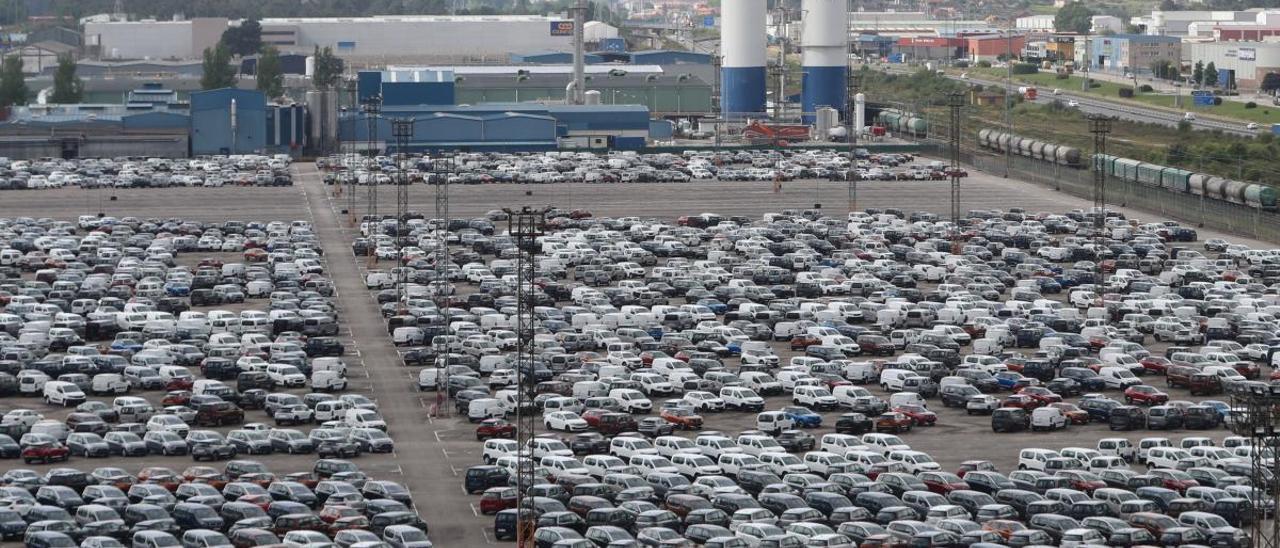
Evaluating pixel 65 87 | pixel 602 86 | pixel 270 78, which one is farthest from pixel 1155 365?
pixel 270 78

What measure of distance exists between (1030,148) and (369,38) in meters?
53.2

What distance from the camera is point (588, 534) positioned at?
78.2 ft

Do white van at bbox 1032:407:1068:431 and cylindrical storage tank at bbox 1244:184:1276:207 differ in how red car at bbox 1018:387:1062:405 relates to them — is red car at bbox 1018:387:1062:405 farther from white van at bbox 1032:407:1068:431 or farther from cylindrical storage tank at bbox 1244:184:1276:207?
cylindrical storage tank at bbox 1244:184:1276:207

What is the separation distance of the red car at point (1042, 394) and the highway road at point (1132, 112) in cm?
4840

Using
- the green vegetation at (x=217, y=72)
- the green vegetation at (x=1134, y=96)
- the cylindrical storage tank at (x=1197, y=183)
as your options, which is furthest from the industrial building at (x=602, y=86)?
the cylindrical storage tank at (x=1197, y=183)

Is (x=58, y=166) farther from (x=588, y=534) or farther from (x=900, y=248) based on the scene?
(x=588, y=534)

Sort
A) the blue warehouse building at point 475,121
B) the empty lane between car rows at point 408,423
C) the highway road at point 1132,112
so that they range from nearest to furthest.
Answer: the empty lane between car rows at point 408,423
the blue warehouse building at point 475,121
the highway road at point 1132,112

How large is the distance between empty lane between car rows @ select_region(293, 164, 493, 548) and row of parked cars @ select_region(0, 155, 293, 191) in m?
16.0

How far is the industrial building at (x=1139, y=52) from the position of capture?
12062 centimetres

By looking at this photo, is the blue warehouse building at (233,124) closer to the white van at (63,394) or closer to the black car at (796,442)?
the white van at (63,394)

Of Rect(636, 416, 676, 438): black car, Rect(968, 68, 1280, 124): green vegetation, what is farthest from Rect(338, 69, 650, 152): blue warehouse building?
Rect(636, 416, 676, 438): black car

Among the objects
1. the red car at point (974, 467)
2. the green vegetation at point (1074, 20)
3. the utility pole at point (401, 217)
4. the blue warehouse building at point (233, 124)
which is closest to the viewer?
the red car at point (974, 467)

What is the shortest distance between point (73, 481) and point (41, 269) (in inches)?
842

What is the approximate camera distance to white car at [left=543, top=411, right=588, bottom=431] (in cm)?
3044
